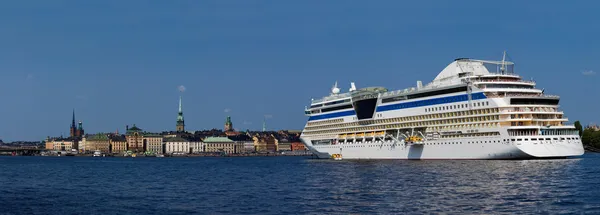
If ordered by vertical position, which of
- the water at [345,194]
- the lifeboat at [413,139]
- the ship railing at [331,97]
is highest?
the ship railing at [331,97]

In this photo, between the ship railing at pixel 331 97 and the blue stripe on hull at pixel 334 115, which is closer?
the blue stripe on hull at pixel 334 115

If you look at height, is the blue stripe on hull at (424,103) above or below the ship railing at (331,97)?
below

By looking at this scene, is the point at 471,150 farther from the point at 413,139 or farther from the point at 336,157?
the point at 336,157

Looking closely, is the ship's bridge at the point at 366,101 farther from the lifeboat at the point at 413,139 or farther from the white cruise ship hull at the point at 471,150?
the lifeboat at the point at 413,139

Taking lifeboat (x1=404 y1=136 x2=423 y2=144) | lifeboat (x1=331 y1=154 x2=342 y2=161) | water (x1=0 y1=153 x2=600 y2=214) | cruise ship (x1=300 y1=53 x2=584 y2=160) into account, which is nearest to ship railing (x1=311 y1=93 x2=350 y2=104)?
cruise ship (x1=300 y1=53 x2=584 y2=160)

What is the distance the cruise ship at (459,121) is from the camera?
7394 centimetres

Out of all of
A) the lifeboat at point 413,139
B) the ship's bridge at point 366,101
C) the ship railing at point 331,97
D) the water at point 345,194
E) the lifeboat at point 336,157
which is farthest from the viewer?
the ship railing at point 331,97

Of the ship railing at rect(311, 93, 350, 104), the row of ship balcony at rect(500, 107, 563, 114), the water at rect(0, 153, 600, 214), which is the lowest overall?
the water at rect(0, 153, 600, 214)

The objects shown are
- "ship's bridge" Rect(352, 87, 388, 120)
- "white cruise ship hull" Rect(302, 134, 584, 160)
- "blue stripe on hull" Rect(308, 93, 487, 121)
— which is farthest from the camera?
"ship's bridge" Rect(352, 87, 388, 120)

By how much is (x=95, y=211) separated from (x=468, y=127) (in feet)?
165

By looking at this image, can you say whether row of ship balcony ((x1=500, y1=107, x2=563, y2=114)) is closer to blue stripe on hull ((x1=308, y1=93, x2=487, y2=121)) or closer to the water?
blue stripe on hull ((x1=308, y1=93, x2=487, y2=121))

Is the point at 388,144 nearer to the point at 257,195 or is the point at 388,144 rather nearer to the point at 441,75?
the point at 441,75

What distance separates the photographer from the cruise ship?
73938mm

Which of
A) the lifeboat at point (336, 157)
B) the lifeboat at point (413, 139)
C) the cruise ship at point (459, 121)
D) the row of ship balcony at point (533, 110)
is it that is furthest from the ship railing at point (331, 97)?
the row of ship balcony at point (533, 110)
